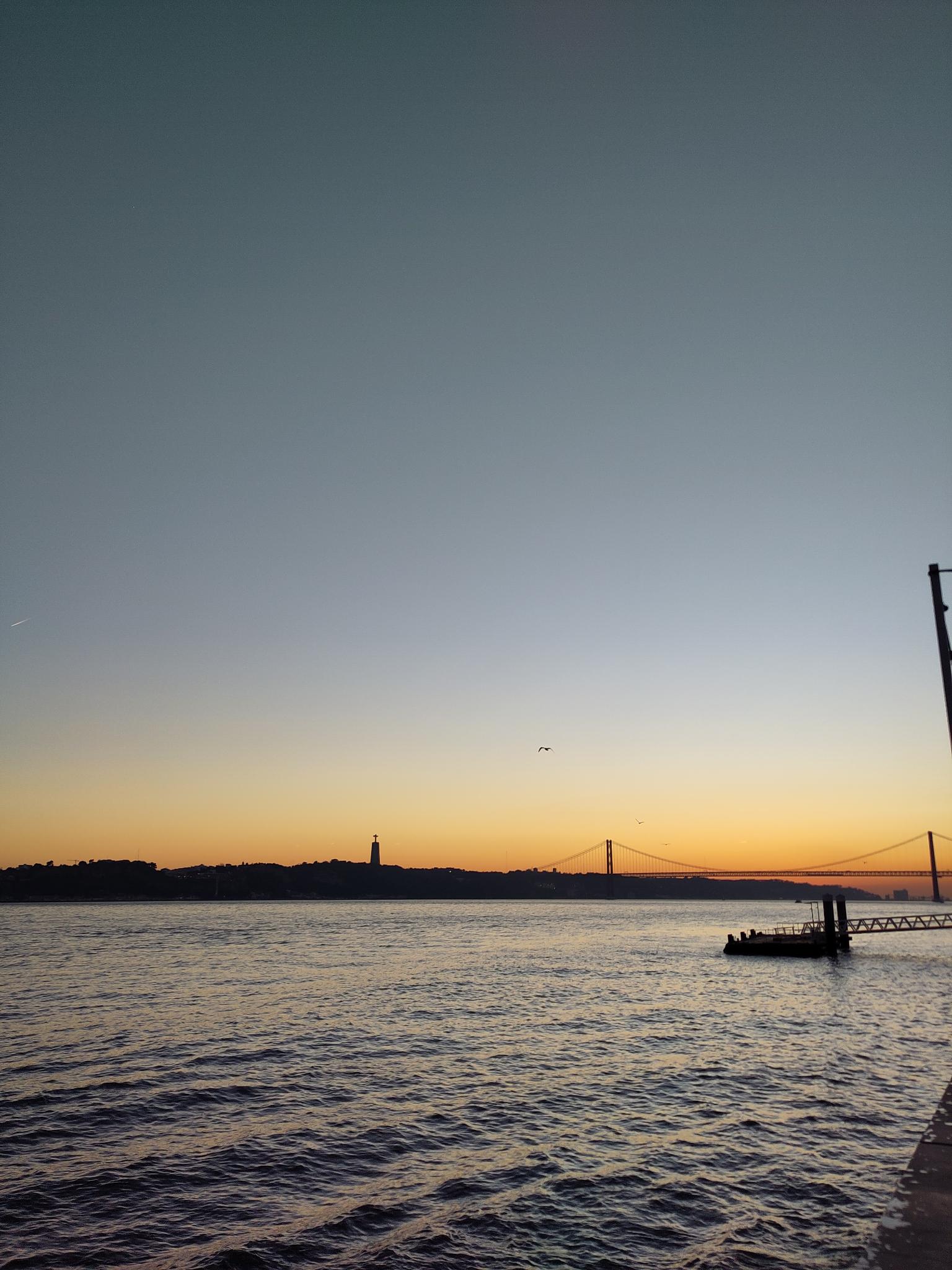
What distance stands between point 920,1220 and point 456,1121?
42.0 ft

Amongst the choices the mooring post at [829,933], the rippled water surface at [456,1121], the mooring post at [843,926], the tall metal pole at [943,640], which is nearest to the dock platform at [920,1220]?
the rippled water surface at [456,1121]

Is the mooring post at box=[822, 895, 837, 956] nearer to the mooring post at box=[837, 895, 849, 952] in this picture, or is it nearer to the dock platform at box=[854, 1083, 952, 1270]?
the mooring post at box=[837, 895, 849, 952]

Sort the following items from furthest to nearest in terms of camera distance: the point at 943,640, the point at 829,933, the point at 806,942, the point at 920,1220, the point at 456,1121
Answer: the point at 806,942
the point at 829,933
the point at 456,1121
the point at 943,640
the point at 920,1220

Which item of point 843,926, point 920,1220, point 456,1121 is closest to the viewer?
point 920,1220

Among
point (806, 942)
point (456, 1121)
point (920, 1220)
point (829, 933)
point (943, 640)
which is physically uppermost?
point (943, 640)

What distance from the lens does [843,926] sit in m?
73.4

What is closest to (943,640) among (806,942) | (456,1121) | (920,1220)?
(920,1220)

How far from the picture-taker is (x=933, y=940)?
93125 mm

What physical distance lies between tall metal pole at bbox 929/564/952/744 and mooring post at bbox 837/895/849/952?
209ft

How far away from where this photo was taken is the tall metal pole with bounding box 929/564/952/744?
1216 centimetres

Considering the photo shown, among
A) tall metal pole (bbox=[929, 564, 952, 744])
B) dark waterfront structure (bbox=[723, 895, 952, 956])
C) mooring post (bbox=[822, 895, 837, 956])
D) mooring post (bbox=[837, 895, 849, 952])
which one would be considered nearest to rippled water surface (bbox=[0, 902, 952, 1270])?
tall metal pole (bbox=[929, 564, 952, 744])

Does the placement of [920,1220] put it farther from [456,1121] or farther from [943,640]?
[456,1121]

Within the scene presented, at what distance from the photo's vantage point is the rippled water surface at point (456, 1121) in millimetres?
13367

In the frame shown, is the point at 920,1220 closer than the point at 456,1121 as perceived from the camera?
Yes
